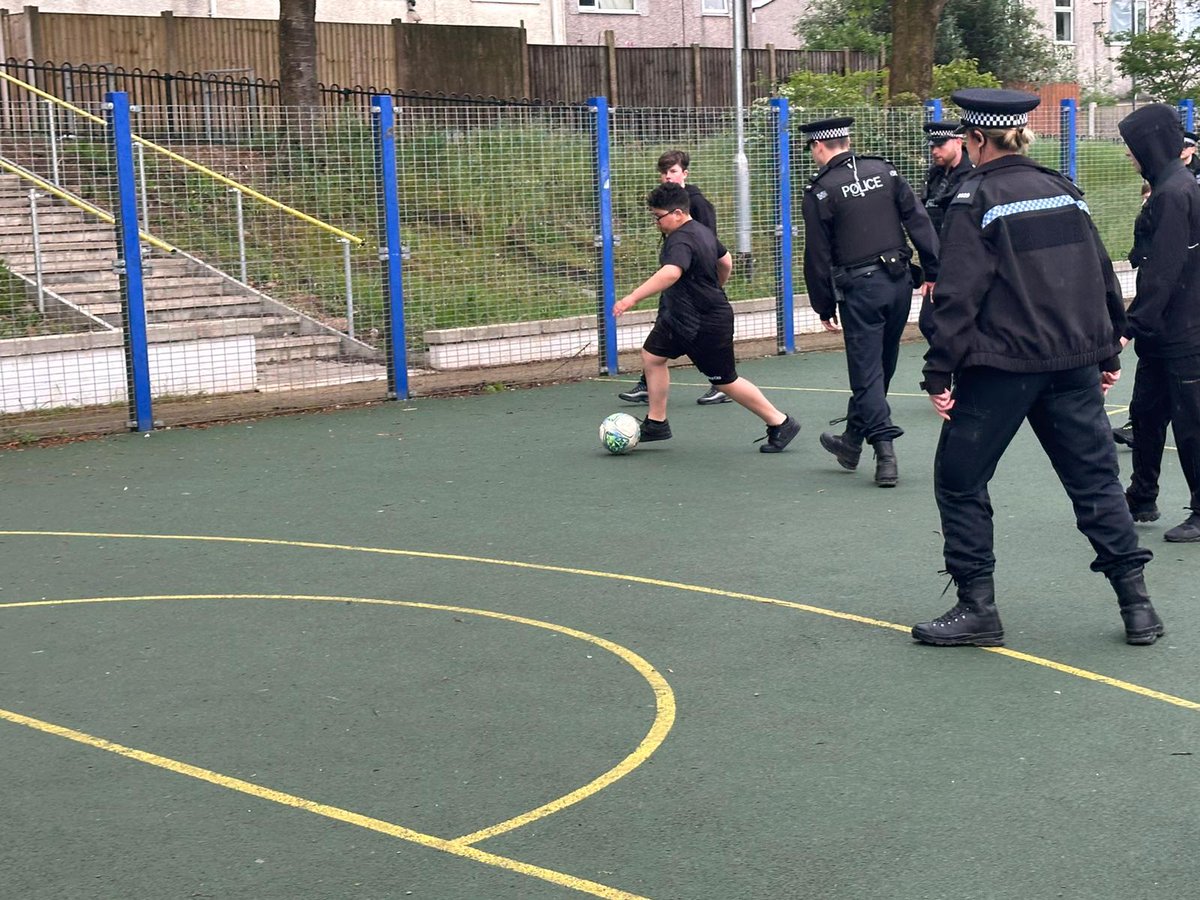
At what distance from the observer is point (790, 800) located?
183 inches

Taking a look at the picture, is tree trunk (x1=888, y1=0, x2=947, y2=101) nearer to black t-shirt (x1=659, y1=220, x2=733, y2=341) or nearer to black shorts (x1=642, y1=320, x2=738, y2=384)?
black t-shirt (x1=659, y1=220, x2=733, y2=341)

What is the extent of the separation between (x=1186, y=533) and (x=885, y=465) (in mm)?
1981

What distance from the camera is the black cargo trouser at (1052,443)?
600 centimetres

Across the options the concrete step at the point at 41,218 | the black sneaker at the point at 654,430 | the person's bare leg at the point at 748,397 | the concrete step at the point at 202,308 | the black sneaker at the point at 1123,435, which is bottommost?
the black sneaker at the point at 1123,435

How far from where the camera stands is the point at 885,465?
944cm

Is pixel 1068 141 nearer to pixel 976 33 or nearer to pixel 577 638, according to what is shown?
pixel 577 638

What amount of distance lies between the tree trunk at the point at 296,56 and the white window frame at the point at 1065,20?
2920 centimetres

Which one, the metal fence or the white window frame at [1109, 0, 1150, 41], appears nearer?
the metal fence

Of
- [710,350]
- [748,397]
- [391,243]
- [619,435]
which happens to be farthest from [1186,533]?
[391,243]

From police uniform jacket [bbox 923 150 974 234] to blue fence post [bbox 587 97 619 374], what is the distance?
4008 millimetres

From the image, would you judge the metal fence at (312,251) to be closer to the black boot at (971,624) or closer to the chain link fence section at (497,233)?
the chain link fence section at (497,233)

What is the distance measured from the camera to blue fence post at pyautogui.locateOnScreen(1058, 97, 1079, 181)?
1939 cm

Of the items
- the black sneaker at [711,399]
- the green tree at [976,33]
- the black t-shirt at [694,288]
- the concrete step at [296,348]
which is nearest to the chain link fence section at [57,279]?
the concrete step at [296,348]

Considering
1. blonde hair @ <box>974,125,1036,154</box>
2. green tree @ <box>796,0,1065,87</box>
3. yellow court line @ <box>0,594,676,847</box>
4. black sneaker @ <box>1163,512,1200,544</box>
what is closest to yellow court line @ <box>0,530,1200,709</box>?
yellow court line @ <box>0,594,676,847</box>
